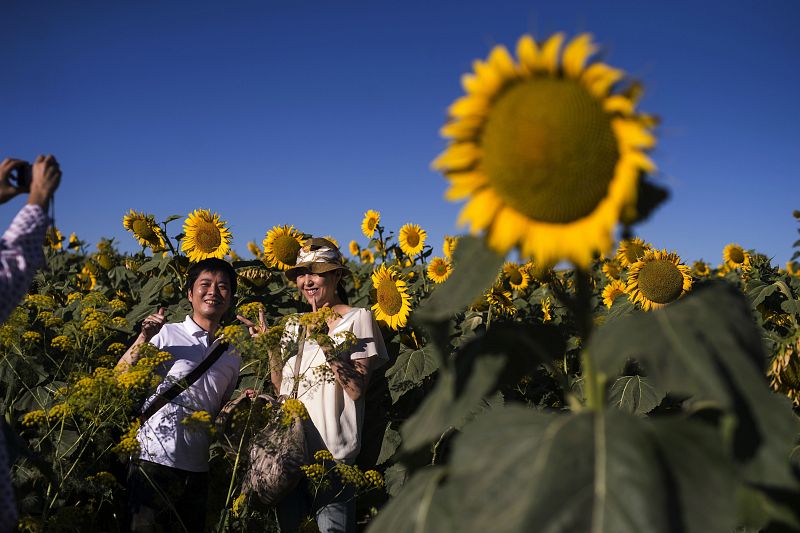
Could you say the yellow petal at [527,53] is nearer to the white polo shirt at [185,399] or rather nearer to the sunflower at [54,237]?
the white polo shirt at [185,399]

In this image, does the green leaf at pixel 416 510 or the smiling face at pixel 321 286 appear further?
the smiling face at pixel 321 286

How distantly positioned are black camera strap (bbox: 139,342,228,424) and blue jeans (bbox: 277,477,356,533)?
2.82 feet

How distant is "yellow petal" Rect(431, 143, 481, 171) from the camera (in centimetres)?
115

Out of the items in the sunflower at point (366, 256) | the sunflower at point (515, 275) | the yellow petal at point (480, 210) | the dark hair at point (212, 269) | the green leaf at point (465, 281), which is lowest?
the green leaf at point (465, 281)

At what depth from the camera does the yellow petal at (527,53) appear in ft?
3.63

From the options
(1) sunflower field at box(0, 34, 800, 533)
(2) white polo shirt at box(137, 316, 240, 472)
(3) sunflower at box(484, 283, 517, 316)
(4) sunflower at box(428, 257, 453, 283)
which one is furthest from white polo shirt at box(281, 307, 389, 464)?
(1) sunflower field at box(0, 34, 800, 533)

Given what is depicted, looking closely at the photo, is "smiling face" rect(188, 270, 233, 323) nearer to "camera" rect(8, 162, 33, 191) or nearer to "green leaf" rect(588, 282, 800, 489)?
"camera" rect(8, 162, 33, 191)

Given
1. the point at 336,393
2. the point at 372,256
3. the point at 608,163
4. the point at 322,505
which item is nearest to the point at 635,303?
the point at 336,393

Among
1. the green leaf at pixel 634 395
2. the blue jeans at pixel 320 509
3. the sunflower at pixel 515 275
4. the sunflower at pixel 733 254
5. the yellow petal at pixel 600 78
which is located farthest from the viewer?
the sunflower at pixel 733 254

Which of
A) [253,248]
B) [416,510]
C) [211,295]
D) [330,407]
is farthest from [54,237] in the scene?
[416,510]

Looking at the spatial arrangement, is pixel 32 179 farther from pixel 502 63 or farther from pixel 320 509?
pixel 320 509

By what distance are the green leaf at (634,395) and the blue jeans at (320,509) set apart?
1.60m

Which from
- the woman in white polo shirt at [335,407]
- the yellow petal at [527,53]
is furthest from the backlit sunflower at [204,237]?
the yellow petal at [527,53]

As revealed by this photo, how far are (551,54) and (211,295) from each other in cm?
330
